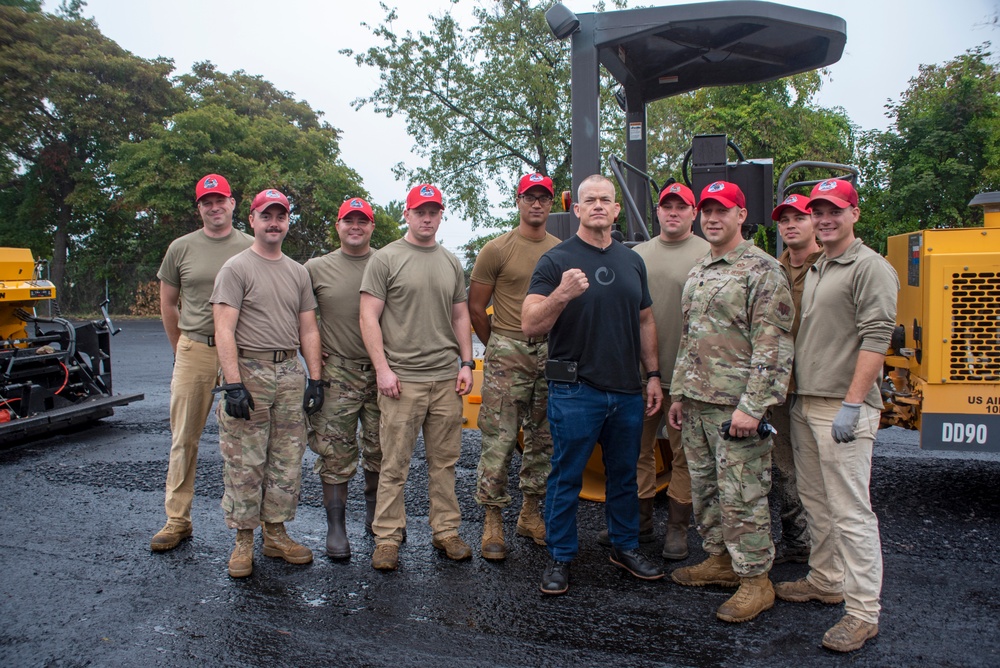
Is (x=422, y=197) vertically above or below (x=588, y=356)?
above

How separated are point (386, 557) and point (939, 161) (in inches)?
614

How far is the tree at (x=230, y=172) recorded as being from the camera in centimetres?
2517

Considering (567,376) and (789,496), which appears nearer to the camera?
(567,376)

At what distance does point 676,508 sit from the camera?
4297 mm

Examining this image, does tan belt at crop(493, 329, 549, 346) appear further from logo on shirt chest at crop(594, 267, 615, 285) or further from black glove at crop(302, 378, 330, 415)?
black glove at crop(302, 378, 330, 415)

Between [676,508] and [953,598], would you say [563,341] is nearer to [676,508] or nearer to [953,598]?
[676,508]

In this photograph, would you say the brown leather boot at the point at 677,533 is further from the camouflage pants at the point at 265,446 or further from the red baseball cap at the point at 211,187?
the red baseball cap at the point at 211,187

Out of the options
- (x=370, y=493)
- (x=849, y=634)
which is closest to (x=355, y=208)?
(x=370, y=493)

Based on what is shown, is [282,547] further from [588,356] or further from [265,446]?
[588,356]

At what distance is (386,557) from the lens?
4145 mm

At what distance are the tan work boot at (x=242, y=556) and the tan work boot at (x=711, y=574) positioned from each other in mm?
2206

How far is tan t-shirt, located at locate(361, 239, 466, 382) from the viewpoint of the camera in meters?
4.25

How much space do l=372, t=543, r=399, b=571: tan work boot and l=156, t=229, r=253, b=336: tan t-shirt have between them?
1633 millimetres

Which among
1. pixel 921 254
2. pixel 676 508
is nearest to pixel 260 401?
pixel 676 508
